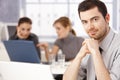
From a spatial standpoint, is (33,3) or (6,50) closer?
(6,50)

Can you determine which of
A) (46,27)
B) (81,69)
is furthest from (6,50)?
(46,27)

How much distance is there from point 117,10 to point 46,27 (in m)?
1.36

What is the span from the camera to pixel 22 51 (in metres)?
2.87

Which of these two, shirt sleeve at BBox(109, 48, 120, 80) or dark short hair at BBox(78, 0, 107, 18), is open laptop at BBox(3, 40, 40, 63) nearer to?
dark short hair at BBox(78, 0, 107, 18)

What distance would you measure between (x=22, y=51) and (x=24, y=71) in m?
1.46

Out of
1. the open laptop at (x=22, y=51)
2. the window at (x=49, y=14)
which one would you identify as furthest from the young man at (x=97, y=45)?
the window at (x=49, y=14)

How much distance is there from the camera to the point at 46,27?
5.50 metres

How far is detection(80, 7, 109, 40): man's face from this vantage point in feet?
6.23

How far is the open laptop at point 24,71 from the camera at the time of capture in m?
1.36

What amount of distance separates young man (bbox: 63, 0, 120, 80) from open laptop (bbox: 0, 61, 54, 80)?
20.4 inches

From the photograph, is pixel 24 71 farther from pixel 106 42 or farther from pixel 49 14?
pixel 49 14

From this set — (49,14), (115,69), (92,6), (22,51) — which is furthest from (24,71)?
(49,14)

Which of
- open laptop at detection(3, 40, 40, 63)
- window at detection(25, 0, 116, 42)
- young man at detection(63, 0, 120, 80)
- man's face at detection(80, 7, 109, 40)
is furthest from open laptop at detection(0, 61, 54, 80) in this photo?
window at detection(25, 0, 116, 42)

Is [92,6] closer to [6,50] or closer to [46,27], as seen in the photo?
[6,50]
